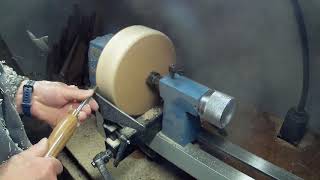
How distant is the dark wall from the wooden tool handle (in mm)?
857

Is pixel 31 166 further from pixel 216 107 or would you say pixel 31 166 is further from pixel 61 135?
pixel 216 107

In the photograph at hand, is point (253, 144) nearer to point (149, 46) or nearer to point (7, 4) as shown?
point (149, 46)

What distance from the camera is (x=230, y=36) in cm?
139

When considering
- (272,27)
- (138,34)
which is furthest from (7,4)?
(272,27)

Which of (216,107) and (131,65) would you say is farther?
(131,65)

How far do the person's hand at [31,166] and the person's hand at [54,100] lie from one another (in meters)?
0.23

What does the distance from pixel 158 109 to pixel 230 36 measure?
21.4 inches

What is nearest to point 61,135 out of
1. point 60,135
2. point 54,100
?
point 60,135

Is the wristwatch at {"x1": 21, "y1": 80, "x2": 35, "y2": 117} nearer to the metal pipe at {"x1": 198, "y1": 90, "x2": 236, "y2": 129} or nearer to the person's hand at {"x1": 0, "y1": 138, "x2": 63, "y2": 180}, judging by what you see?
the person's hand at {"x1": 0, "y1": 138, "x2": 63, "y2": 180}

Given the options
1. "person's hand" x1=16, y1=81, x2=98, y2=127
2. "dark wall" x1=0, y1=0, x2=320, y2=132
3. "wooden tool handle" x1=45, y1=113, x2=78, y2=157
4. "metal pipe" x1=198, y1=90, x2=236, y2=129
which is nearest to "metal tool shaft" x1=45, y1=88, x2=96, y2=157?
"wooden tool handle" x1=45, y1=113, x2=78, y2=157

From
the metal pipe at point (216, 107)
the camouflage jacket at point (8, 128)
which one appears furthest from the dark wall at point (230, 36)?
the camouflage jacket at point (8, 128)

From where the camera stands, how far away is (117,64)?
3.02 ft

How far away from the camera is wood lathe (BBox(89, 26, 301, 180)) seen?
0.89m

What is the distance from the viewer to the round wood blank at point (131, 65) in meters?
0.93
